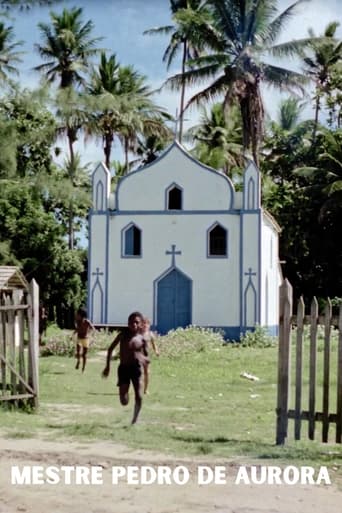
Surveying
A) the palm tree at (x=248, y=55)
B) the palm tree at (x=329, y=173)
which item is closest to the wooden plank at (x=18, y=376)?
the palm tree at (x=248, y=55)

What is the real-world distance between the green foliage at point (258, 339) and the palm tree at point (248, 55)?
8912 millimetres

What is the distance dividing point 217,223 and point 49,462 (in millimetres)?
21694

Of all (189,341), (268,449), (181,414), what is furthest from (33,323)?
(189,341)

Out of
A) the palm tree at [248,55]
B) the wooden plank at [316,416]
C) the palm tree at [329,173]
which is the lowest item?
the wooden plank at [316,416]

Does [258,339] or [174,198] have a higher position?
[174,198]

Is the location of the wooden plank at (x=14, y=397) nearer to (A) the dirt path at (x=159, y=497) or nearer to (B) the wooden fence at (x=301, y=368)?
(A) the dirt path at (x=159, y=497)

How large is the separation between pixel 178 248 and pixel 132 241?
180 cm

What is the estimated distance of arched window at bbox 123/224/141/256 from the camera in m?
29.8

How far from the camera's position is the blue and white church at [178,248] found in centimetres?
2889

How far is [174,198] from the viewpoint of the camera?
2973 cm

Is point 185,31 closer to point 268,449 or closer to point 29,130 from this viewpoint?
point 29,130

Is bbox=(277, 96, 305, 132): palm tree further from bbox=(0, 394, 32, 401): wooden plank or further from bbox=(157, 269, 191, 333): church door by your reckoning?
bbox=(0, 394, 32, 401): wooden plank

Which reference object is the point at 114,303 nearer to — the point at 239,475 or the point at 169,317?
the point at 169,317

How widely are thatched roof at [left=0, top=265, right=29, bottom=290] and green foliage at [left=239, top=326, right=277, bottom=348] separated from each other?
26.0 feet
